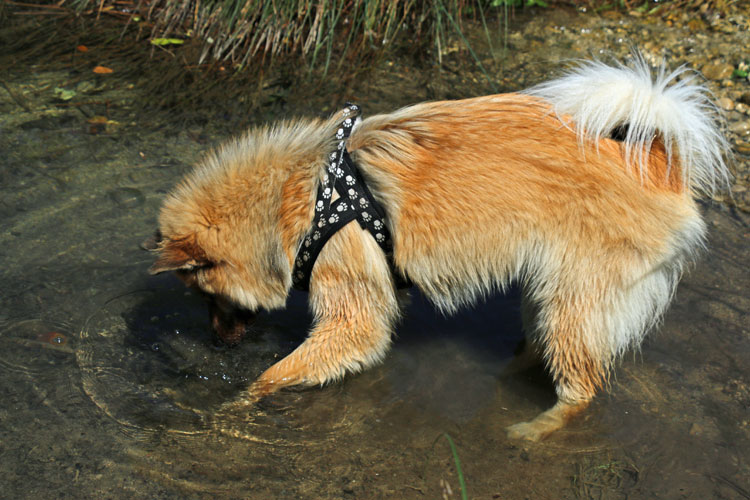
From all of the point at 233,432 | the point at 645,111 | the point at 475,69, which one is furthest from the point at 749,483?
the point at 475,69

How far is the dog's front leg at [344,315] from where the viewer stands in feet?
9.84

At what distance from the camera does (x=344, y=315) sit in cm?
309

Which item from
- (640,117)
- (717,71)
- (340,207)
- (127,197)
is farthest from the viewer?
(717,71)

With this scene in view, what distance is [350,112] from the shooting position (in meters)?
3.12

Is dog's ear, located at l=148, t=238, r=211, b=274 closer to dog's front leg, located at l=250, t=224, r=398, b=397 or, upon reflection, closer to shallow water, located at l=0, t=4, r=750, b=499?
dog's front leg, located at l=250, t=224, r=398, b=397

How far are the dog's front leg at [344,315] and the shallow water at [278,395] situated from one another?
7.8 inches

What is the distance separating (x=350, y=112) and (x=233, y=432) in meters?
1.54

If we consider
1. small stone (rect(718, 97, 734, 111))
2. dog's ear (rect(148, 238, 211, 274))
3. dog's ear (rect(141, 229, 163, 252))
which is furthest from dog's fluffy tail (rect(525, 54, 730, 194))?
small stone (rect(718, 97, 734, 111))

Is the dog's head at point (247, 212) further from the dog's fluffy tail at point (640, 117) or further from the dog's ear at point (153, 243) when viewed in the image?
the dog's fluffy tail at point (640, 117)

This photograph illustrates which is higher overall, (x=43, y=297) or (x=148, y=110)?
(x=148, y=110)

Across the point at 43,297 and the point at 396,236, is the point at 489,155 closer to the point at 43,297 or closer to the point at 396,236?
the point at 396,236

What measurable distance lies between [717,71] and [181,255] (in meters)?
4.43

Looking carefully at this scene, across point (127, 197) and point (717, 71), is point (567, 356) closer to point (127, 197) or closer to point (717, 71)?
point (127, 197)

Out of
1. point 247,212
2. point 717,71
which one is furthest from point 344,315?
point 717,71
